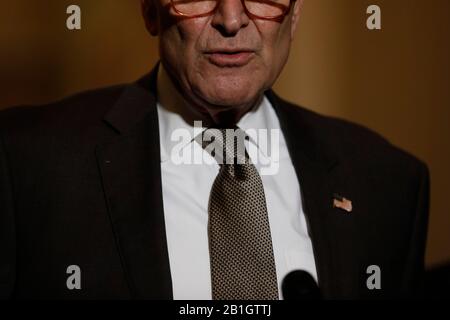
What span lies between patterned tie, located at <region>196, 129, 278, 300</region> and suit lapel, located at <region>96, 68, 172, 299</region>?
0.08m

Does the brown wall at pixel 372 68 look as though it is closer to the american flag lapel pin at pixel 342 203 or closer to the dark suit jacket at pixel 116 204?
the dark suit jacket at pixel 116 204

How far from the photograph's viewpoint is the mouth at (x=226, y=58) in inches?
43.3

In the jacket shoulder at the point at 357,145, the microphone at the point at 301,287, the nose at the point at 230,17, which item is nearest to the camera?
the microphone at the point at 301,287

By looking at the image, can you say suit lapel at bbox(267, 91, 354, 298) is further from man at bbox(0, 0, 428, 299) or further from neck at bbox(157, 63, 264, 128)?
neck at bbox(157, 63, 264, 128)

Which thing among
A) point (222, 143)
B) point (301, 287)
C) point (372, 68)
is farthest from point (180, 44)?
point (372, 68)

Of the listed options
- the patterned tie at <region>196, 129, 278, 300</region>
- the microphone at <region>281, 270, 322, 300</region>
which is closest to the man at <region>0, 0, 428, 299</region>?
the patterned tie at <region>196, 129, 278, 300</region>

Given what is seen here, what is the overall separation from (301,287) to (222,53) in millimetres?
392

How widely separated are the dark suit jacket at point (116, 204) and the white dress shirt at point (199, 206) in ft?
0.08

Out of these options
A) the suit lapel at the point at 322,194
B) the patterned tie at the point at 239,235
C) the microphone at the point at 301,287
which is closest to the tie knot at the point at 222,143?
the patterned tie at the point at 239,235

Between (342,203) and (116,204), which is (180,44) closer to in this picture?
(116,204)

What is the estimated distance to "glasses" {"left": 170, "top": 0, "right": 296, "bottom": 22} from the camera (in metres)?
1.09
